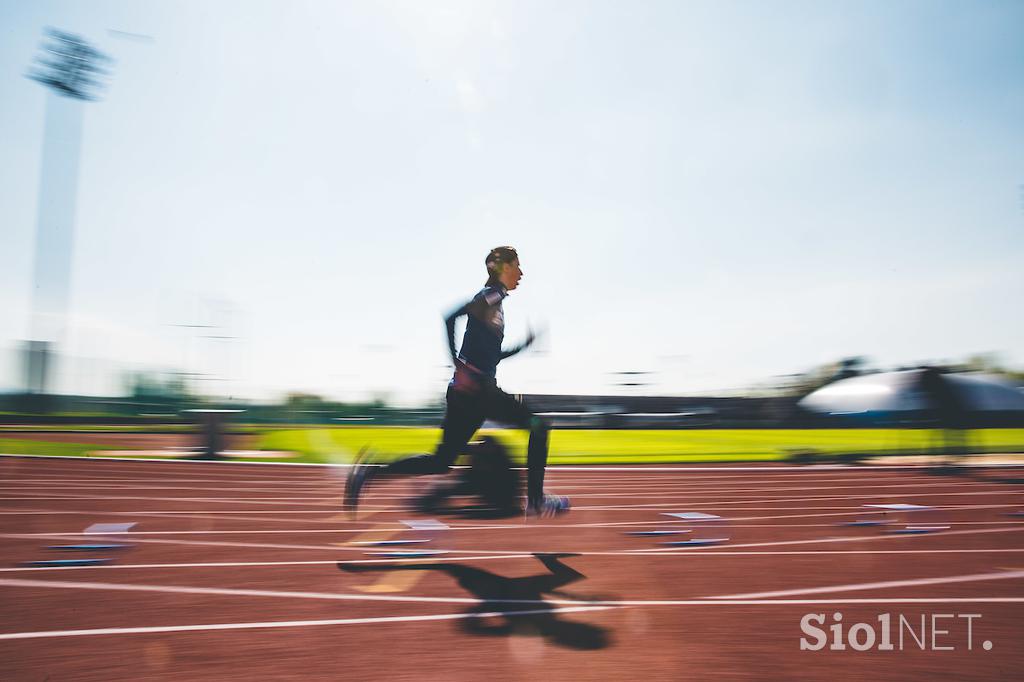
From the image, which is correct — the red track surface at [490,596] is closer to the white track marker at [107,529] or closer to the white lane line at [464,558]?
the white lane line at [464,558]

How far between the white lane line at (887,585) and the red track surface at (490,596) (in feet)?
0.07

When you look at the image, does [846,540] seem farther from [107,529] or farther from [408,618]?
[107,529]

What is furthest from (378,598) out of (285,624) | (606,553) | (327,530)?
(327,530)

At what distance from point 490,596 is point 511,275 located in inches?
103

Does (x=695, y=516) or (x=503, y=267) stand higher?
(x=503, y=267)

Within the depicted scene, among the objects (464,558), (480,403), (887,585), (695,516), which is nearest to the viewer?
(887,585)

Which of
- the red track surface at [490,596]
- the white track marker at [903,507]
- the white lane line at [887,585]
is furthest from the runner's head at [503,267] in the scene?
the white track marker at [903,507]

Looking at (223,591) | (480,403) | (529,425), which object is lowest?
(223,591)

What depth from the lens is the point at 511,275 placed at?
5.65 m

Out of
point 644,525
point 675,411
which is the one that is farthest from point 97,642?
point 675,411

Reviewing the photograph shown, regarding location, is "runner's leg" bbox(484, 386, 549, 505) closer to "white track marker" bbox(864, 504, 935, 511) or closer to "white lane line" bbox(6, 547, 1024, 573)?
"white lane line" bbox(6, 547, 1024, 573)

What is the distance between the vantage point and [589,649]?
2984 mm

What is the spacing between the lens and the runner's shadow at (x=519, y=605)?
3.17m

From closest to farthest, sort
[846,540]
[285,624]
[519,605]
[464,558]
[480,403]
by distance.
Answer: [285,624] → [519,605] → [464,558] → [480,403] → [846,540]
